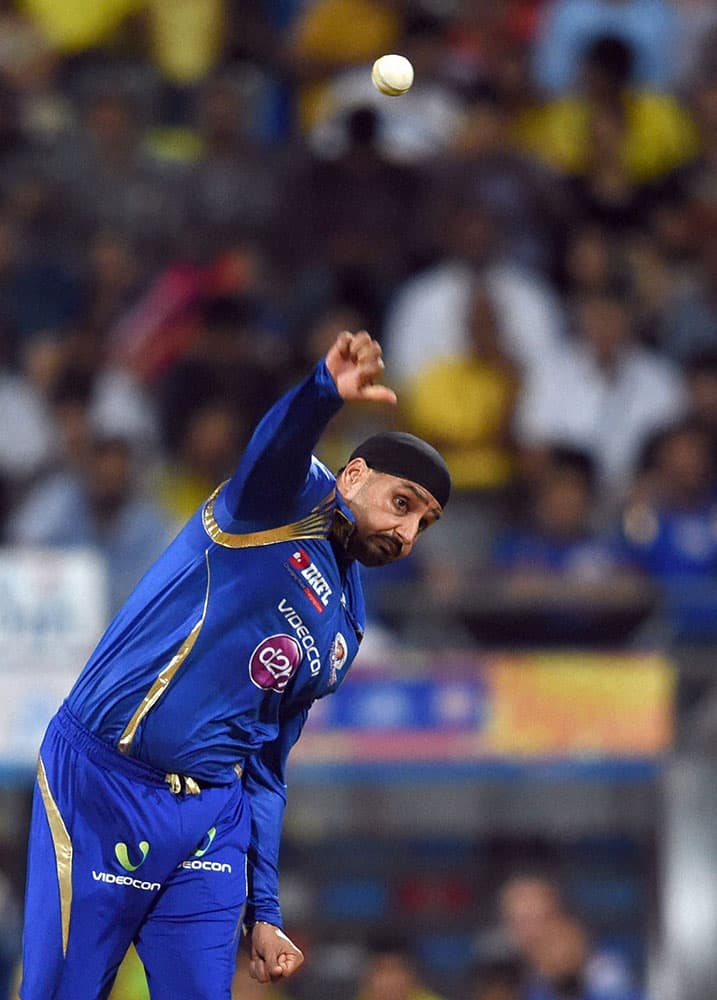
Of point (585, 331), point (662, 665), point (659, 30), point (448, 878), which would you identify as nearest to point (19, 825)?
point (448, 878)

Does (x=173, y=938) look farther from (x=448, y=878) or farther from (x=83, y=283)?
(x=83, y=283)

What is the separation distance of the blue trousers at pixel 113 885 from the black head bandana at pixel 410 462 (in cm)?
94

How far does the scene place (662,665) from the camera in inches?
333

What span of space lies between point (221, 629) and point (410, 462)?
611 mm

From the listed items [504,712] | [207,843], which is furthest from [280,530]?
[504,712]

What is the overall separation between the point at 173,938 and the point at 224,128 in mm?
7300

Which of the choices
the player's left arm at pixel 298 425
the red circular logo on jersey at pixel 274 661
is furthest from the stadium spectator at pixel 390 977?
the player's left arm at pixel 298 425

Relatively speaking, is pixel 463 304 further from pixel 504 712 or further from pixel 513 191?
pixel 504 712

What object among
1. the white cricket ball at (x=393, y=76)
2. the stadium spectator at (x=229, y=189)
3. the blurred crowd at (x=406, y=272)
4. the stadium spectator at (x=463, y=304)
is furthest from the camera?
the stadium spectator at (x=229, y=189)

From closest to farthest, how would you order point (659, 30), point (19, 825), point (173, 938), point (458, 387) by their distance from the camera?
1. point (173, 938)
2. point (19, 825)
3. point (458, 387)
4. point (659, 30)

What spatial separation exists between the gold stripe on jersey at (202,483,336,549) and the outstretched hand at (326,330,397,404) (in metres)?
0.46

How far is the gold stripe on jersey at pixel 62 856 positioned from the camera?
4.57 m

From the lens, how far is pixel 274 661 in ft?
15.1

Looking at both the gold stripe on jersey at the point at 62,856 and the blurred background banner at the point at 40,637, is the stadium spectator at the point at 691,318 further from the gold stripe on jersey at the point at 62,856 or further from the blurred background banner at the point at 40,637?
the gold stripe on jersey at the point at 62,856
